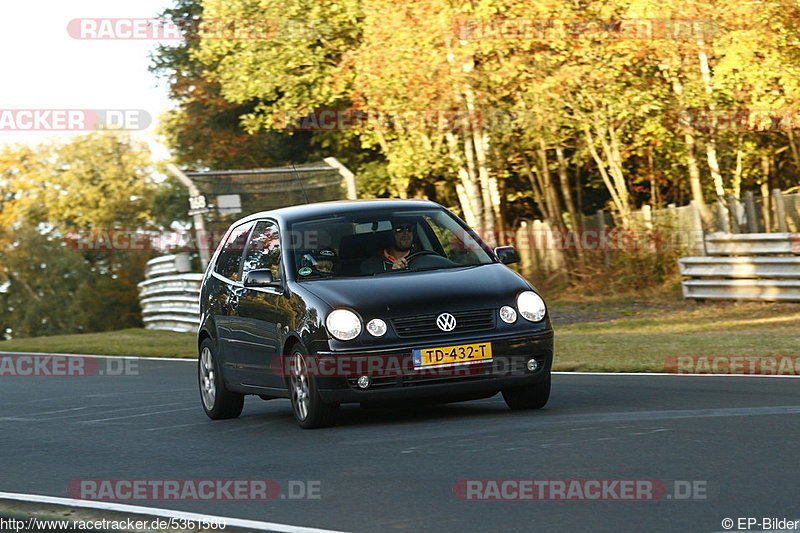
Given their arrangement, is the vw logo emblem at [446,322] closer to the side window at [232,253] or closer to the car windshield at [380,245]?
the car windshield at [380,245]

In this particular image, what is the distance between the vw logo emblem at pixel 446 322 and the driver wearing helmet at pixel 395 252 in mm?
995

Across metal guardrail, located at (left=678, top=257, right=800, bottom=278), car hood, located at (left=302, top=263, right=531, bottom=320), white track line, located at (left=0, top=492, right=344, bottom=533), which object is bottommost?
metal guardrail, located at (left=678, top=257, right=800, bottom=278)

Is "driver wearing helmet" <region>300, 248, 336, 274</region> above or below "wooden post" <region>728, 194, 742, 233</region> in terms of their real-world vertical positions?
above

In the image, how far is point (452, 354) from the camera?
10234mm

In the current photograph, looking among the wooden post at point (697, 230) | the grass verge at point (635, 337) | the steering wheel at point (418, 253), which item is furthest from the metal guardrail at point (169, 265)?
the steering wheel at point (418, 253)

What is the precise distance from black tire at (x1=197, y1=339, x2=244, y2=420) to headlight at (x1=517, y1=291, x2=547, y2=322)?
9.48ft

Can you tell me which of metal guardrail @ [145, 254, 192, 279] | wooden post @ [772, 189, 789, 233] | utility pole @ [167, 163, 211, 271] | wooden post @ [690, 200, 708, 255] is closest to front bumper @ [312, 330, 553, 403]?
utility pole @ [167, 163, 211, 271]

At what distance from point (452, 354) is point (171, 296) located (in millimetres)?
23834

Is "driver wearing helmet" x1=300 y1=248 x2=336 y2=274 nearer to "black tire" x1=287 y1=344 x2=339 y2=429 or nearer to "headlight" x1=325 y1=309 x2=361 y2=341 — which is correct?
"black tire" x1=287 y1=344 x2=339 y2=429

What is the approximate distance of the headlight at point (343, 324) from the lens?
33.5ft

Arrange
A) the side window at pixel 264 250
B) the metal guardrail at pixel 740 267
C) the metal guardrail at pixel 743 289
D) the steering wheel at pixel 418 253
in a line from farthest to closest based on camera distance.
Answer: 1. the metal guardrail at pixel 740 267
2. the metal guardrail at pixel 743 289
3. the side window at pixel 264 250
4. the steering wheel at pixel 418 253

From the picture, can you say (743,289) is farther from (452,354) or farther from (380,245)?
(452,354)

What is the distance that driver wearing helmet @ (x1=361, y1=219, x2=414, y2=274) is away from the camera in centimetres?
1114

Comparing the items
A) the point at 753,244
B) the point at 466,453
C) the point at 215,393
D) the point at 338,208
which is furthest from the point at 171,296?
the point at 466,453
